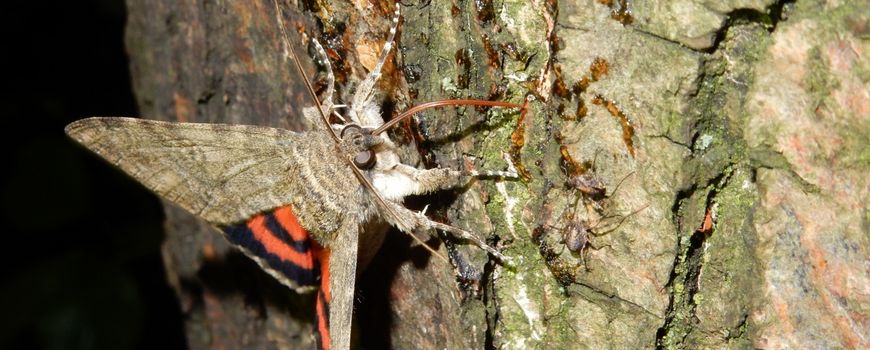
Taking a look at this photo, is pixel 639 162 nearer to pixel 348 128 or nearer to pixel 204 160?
pixel 348 128

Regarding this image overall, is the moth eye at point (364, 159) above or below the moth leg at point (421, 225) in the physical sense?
above

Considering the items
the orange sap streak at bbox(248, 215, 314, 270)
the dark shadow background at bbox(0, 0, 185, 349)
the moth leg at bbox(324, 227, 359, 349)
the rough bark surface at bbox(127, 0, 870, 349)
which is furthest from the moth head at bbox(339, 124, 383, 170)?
the dark shadow background at bbox(0, 0, 185, 349)

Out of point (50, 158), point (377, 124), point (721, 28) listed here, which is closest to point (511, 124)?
point (377, 124)

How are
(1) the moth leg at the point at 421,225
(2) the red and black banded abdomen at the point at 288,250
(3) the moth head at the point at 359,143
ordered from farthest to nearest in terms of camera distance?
1. (2) the red and black banded abdomen at the point at 288,250
2. (3) the moth head at the point at 359,143
3. (1) the moth leg at the point at 421,225

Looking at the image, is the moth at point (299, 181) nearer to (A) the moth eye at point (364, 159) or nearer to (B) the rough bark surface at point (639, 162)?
(A) the moth eye at point (364, 159)

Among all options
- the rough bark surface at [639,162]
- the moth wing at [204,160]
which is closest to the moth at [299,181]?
the moth wing at [204,160]

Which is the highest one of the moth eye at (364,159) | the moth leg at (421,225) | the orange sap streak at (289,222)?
the moth eye at (364,159)

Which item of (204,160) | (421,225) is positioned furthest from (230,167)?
(421,225)

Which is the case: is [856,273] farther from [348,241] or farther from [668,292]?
[348,241]

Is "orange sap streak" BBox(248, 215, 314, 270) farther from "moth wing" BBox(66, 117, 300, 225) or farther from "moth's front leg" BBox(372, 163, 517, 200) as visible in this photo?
"moth's front leg" BBox(372, 163, 517, 200)
